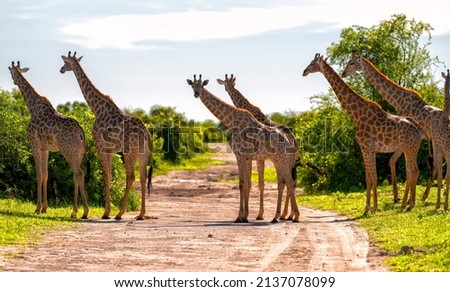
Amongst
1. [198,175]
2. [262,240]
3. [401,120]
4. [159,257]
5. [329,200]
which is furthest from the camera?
[198,175]

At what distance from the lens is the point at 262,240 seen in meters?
14.4

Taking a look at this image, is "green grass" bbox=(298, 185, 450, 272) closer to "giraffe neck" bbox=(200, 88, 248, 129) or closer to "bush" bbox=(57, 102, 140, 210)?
"giraffe neck" bbox=(200, 88, 248, 129)

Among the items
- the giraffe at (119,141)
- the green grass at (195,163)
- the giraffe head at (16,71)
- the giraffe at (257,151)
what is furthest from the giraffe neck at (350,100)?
the green grass at (195,163)

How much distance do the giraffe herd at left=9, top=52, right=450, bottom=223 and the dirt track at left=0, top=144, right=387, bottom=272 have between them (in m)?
0.88

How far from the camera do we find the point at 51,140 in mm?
18625

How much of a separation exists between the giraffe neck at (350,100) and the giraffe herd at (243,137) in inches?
0.8

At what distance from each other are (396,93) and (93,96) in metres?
6.27

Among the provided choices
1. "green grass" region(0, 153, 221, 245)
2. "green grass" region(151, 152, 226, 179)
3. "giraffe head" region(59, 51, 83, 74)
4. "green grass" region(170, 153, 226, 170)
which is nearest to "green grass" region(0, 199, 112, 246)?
"green grass" region(0, 153, 221, 245)

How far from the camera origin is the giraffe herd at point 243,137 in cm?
1783

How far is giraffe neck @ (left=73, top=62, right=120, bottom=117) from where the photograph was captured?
19.2 m

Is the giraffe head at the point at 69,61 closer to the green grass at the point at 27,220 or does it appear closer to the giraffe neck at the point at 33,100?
the giraffe neck at the point at 33,100

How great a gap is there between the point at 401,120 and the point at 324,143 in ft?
28.9
